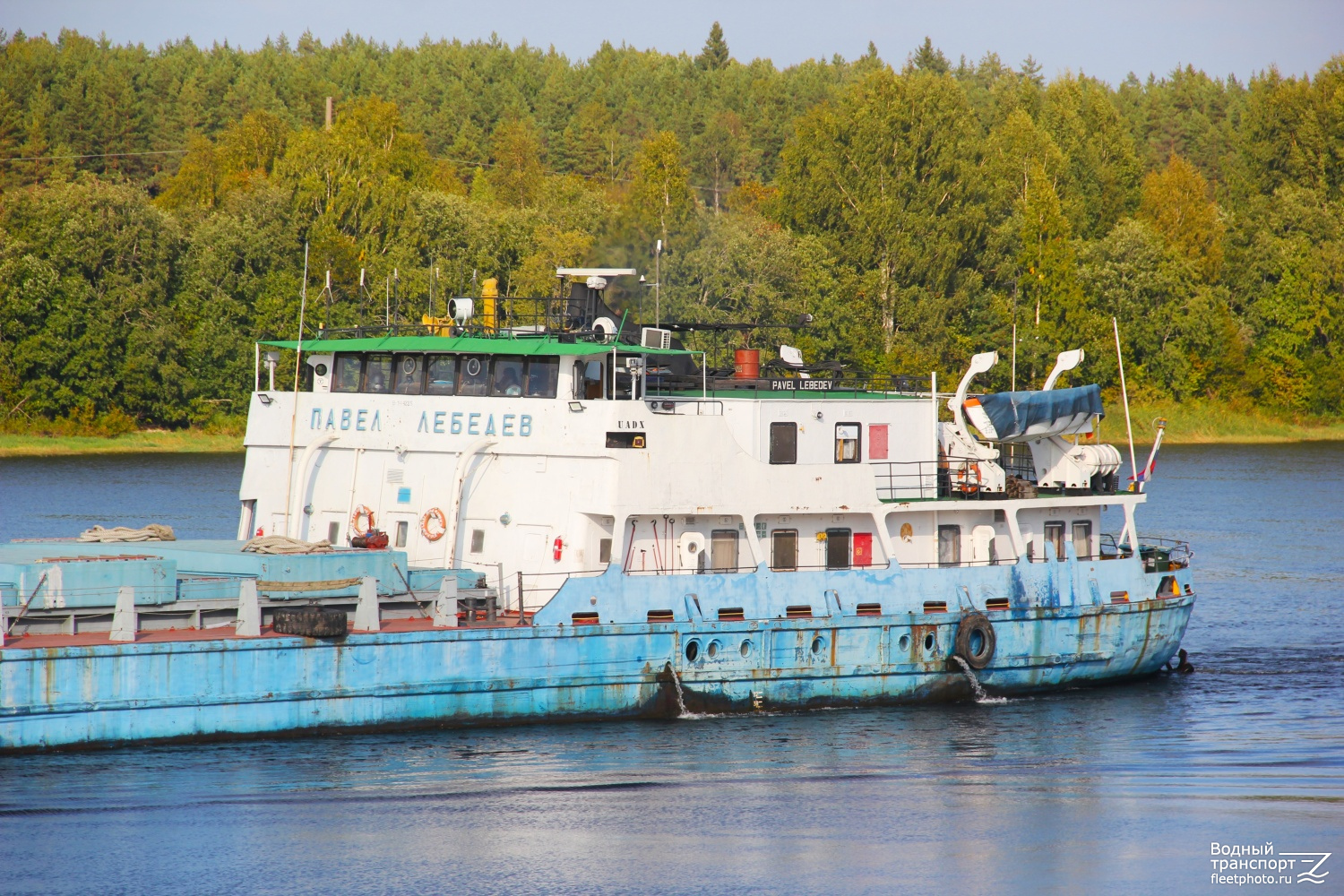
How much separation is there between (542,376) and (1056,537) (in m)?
9.81

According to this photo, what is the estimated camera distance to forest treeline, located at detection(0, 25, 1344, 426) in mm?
69250

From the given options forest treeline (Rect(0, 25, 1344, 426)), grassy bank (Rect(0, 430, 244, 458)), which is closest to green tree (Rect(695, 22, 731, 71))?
forest treeline (Rect(0, 25, 1344, 426))

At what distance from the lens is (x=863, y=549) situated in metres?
24.9

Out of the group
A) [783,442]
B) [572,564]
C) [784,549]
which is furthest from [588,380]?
[784,549]

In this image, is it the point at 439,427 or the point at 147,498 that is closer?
the point at 439,427

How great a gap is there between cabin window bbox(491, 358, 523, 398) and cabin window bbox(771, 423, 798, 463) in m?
4.07

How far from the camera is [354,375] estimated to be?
25.0 metres

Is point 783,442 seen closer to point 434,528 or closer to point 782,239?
point 434,528

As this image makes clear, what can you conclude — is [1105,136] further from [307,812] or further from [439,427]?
[307,812]

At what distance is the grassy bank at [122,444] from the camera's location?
221 ft

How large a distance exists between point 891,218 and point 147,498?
123 ft

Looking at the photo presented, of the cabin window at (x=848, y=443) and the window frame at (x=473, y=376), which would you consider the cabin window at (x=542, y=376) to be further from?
the cabin window at (x=848, y=443)

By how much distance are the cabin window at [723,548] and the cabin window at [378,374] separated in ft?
19.0

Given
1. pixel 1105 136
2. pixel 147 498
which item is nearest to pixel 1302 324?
pixel 1105 136
